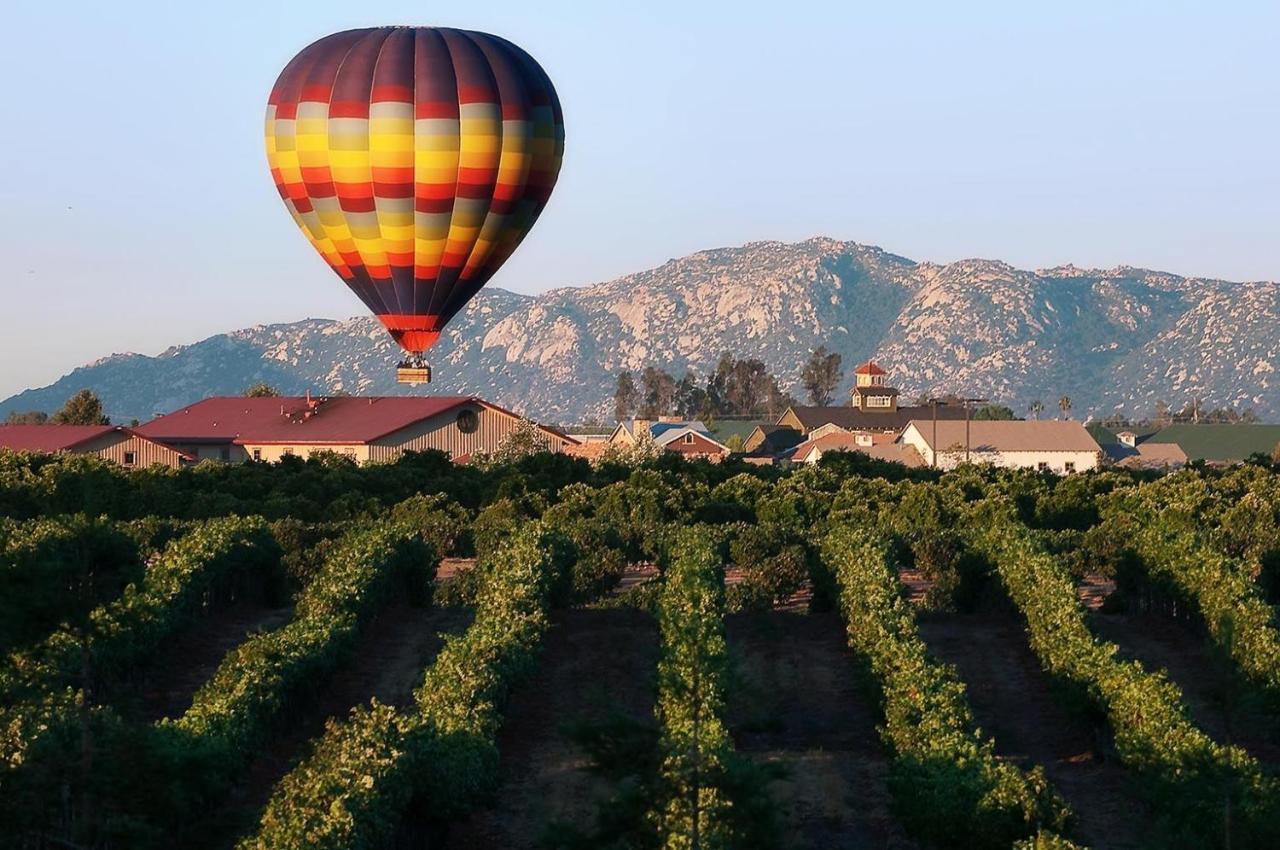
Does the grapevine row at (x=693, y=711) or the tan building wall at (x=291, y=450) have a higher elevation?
the grapevine row at (x=693, y=711)

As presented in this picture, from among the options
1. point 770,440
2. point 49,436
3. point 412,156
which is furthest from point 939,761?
point 770,440

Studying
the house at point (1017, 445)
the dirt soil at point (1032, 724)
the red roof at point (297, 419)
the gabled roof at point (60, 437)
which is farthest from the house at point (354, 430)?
the dirt soil at point (1032, 724)

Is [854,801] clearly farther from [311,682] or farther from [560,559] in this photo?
[560,559]

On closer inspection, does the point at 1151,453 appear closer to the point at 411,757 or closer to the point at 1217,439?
the point at 1217,439

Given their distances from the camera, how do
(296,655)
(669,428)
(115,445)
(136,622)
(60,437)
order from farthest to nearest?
(669,428) → (60,437) → (115,445) → (136,622) → (296,655)

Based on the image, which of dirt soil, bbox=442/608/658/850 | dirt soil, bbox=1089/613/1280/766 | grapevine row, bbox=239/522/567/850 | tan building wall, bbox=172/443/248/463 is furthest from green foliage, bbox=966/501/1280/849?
tan building wall, bbox=172/443/248/463

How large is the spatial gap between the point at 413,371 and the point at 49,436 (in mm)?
55700

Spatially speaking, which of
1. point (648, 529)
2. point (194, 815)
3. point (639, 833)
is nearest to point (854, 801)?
point (639, 833)

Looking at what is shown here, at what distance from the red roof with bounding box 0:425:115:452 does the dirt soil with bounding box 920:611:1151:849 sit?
6683 cm

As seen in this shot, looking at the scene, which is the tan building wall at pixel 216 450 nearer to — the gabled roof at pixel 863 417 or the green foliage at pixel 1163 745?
the gabled roof at pixel 863 417

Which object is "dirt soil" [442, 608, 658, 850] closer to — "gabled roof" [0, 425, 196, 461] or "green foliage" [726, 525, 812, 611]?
"green foliage" [726, 525, 812, 611]

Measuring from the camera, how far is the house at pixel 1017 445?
13725 cm

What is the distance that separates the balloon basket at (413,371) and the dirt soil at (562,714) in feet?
41.0

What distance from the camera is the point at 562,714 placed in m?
38.2
